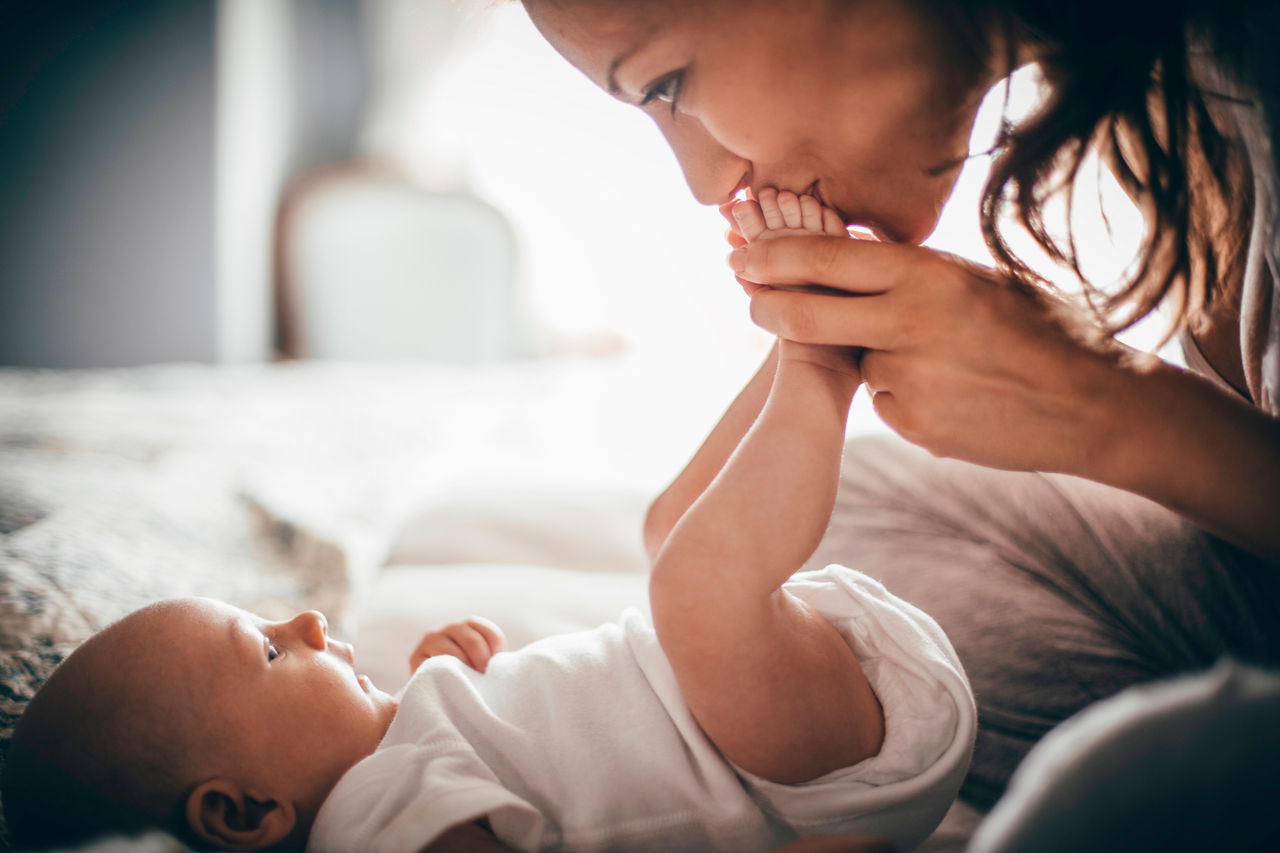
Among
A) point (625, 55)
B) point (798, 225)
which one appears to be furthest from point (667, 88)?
point (798, 225)

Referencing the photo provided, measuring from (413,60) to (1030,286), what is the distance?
165 inches

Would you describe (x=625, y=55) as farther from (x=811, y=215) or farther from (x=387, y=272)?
(x=387, y=272)

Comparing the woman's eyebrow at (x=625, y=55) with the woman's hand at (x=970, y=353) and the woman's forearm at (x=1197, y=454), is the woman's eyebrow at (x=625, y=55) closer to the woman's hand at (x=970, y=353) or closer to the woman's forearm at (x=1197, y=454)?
the woman's hand at (x=970, y=353)

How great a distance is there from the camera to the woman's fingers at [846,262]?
562 mm

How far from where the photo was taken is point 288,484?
1216mm

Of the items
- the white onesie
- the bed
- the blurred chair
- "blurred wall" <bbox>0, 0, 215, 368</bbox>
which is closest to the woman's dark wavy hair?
the white onesie

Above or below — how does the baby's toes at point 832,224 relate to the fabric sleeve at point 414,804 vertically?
above

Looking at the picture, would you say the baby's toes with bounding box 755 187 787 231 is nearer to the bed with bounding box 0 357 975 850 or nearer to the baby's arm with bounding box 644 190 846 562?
the baby's arm with bounding box 644 190 846 562

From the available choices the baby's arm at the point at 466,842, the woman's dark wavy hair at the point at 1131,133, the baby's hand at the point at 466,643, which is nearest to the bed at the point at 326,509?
the baby's hand at the point at 466,643

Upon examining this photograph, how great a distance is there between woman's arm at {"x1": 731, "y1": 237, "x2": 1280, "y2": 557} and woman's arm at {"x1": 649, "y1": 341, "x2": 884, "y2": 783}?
7 cm

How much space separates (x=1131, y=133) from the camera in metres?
0.58

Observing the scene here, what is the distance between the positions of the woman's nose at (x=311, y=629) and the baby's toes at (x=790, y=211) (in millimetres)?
555

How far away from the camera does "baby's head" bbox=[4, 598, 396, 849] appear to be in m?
0.57

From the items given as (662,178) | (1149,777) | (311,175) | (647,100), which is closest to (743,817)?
(1149,777)
